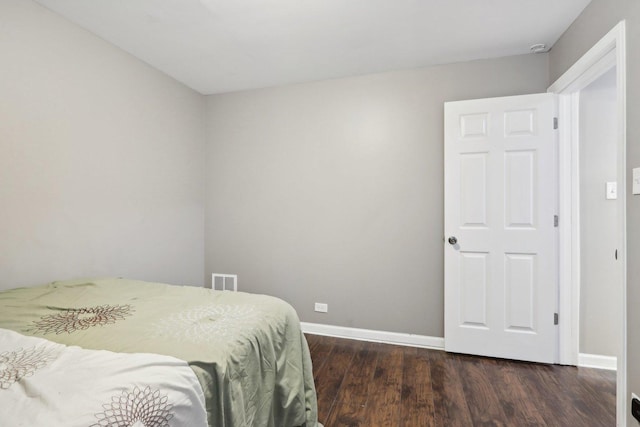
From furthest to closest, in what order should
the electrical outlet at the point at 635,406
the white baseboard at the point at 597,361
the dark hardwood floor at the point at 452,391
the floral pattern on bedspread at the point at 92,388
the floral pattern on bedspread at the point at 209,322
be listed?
the white baseboard at the point at 597,361, the dark hardwood floor at the point at 452,391, the electrical outlet at the point at 635,406, the floral pattern on bedspread at the point at 209,322, the floral pattern on bedspread at the point at 92,388

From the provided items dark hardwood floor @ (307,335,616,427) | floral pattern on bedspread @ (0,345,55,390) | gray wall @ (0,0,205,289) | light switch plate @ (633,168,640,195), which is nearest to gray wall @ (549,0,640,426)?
light switch plate @ (633,168,640,195)

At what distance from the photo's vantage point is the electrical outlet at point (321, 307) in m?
2.88

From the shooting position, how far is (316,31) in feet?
6.97

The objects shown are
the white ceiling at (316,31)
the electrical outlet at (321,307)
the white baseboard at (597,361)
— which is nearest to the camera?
the white ceiling at (316,31)

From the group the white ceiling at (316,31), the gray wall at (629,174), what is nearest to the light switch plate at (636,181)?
the gray wall at (629,174)

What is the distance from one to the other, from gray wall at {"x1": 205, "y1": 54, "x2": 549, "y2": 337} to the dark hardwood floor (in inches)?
16.9

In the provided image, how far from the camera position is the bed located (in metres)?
0.99

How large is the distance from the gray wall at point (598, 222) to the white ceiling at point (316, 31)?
63cm

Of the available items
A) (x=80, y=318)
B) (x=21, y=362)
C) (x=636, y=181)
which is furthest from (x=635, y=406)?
(x=80, y=318)

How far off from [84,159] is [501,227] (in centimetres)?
320

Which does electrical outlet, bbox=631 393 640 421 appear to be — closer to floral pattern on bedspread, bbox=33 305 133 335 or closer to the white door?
the white door

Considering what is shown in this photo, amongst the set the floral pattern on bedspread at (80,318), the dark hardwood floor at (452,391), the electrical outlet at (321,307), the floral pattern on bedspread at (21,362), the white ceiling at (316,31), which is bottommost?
the dark hardwood floor at (452,391)

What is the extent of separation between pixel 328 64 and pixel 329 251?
1724 mm

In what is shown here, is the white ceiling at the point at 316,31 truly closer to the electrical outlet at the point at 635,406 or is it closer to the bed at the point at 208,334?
the bed at the point at 208,334
